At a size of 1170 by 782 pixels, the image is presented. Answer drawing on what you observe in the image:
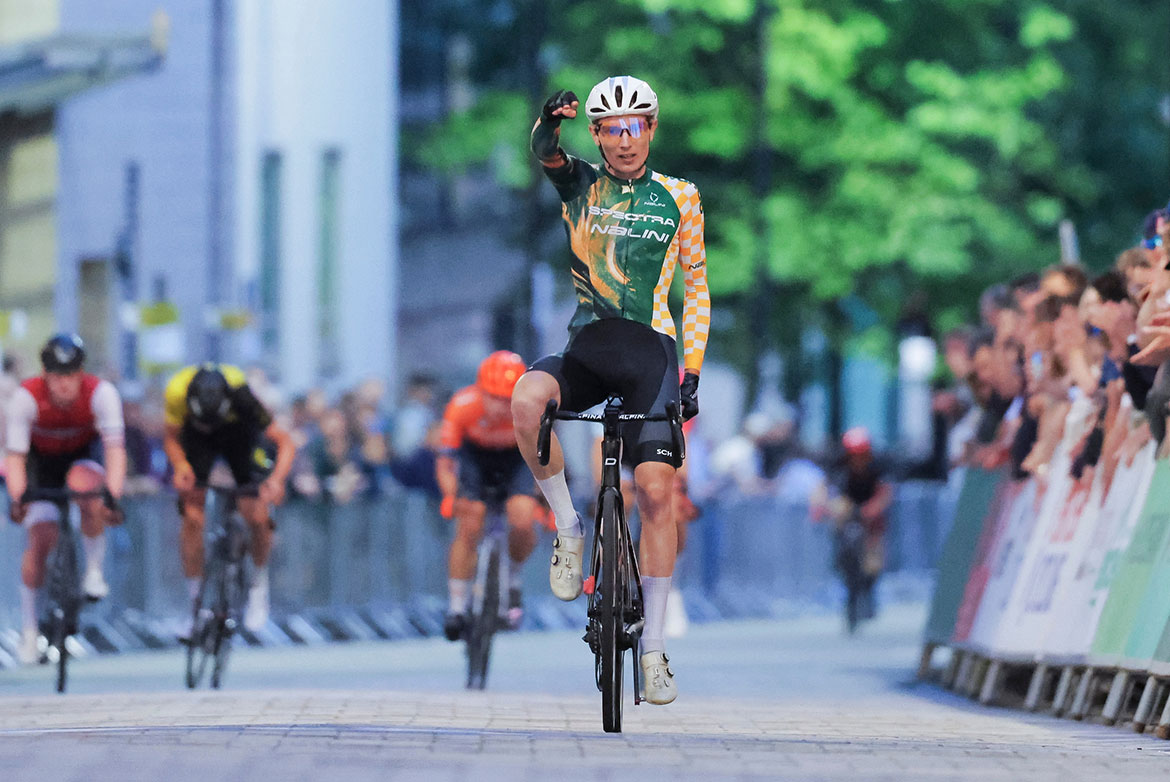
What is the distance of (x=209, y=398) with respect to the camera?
16.7 metres

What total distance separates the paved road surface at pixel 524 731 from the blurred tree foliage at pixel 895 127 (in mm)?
18255

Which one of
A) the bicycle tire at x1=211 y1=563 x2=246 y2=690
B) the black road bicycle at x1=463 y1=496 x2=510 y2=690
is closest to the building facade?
the bicycle tire at x1=211 y1=563 x2=246 y2=690

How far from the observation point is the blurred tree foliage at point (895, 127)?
3709 cm

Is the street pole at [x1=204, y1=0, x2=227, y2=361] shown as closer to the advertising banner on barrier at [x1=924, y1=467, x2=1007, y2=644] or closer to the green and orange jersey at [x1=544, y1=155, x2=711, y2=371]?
the advertising banner on barrier at [x1=924, y1=467, x2=1007, y2=644]

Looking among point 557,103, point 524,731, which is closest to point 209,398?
point 524,731

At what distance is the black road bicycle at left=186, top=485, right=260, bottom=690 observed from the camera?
16812mm

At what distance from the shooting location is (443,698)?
14508 millimetres

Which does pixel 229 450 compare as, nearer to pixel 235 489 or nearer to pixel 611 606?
pixel 235 489

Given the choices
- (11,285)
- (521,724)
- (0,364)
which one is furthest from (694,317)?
(11,285)

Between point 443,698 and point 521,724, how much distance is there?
2.45 metres

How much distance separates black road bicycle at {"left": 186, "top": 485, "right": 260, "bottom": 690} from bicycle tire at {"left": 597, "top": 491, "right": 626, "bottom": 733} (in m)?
6.03

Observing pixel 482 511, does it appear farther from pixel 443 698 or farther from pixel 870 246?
pixel 870 246

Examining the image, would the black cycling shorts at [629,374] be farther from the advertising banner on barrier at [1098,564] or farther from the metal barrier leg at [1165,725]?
the advertising banner on barrier at [1098,564]

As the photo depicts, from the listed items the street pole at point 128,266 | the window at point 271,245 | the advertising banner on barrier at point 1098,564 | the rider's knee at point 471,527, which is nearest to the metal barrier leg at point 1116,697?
the advertising banner on barrier at point 1098,564
